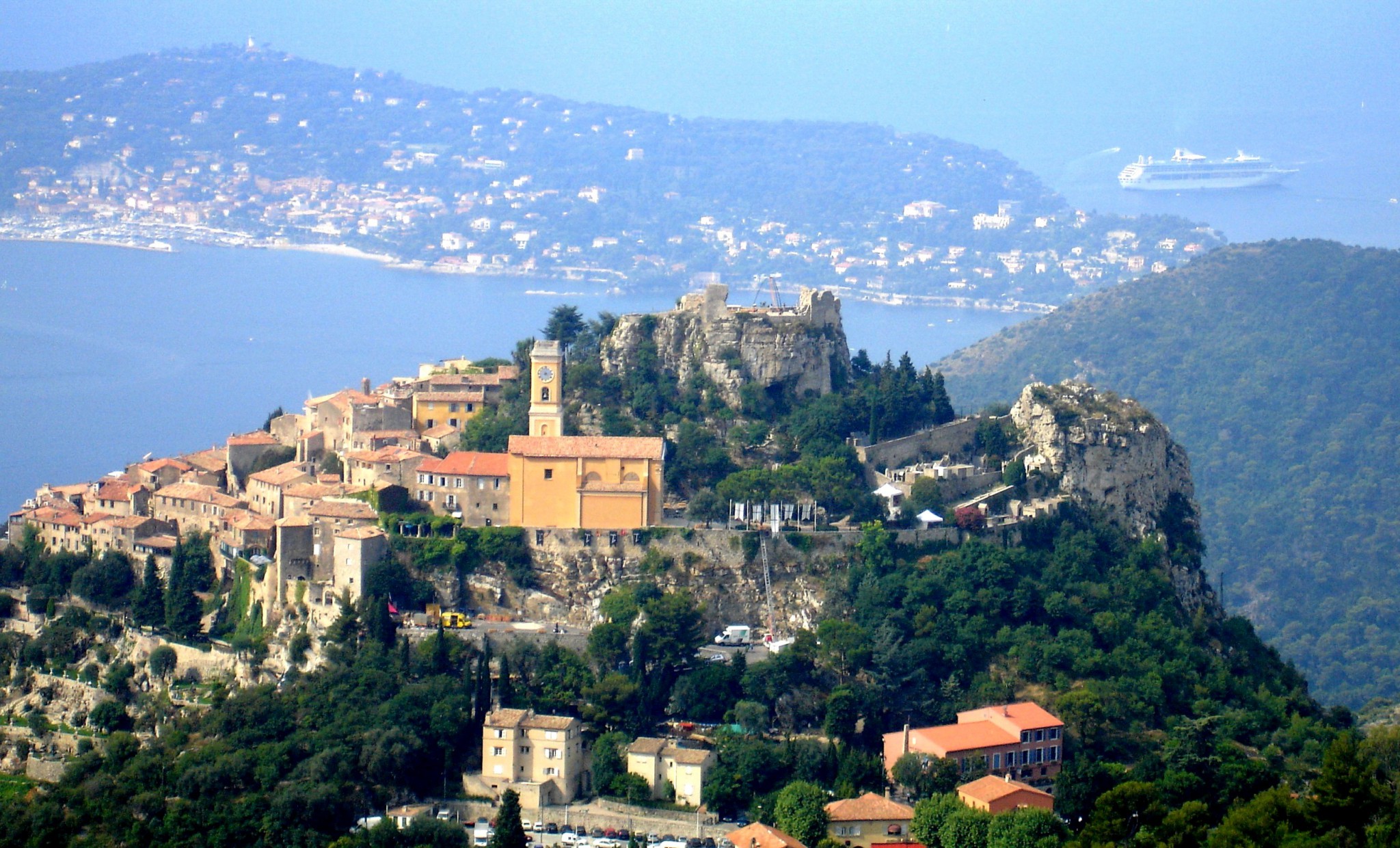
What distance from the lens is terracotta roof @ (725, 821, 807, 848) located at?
3666 centimetres

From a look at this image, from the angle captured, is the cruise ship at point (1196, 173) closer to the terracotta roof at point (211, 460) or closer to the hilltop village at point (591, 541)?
the hilltop village at point (591, 541)

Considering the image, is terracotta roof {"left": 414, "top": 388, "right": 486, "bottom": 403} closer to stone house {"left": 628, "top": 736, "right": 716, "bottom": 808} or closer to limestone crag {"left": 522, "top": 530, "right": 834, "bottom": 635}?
limestone crag {"left": 522, "top": 530, "right": 834, "bottom": 635}

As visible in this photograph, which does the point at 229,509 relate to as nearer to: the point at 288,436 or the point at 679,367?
the point at 288,436

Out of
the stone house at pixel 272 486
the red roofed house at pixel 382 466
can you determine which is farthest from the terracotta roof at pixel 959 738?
the stone house at pixel 272 486

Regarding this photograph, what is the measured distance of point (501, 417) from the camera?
161ft

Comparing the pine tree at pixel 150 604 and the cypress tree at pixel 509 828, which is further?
the pine tree at pixel 150 604

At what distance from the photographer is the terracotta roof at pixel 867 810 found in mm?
37938

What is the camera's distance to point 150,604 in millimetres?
45250

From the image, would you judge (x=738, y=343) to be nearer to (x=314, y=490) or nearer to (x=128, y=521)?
(x=314, y=490)

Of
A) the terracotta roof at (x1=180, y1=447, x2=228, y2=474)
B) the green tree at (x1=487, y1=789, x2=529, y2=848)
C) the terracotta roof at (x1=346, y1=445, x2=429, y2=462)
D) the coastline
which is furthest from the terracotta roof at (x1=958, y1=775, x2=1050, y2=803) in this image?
the coastline

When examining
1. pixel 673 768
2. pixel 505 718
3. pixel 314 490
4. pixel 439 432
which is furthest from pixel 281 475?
pixel 673 768

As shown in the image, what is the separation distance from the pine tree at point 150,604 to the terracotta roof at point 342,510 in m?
3.44

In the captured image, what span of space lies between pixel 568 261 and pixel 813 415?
88.8 meters

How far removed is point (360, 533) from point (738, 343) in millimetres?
10472
